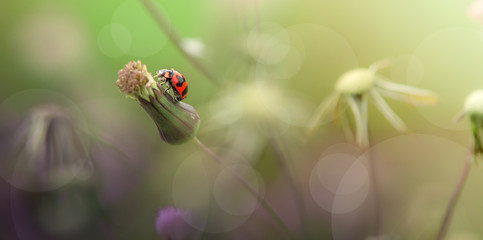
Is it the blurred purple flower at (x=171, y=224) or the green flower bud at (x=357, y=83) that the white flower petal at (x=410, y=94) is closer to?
the green flower bud at (x=357, y=83)

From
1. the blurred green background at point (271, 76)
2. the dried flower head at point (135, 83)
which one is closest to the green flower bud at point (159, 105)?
the dried flower head at point (135, 83)

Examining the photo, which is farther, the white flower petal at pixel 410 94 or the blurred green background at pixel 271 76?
the blurred green background at pixel 271 76

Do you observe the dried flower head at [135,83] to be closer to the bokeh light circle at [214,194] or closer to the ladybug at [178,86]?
the ladybug at [178,86]

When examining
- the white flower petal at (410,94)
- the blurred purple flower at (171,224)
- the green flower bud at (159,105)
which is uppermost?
the green flower bud at (159,105)

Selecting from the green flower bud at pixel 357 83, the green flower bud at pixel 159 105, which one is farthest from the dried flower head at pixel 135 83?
the green flower bud at pixel 357 83

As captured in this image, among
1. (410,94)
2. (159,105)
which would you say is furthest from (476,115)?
(159,105)

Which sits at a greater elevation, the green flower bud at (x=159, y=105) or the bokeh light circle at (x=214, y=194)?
the green flower bud at (x=159, y=105)

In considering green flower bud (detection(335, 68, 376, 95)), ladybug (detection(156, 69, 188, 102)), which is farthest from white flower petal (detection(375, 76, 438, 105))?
ladybug (detection(156, 69, 188, 102))
